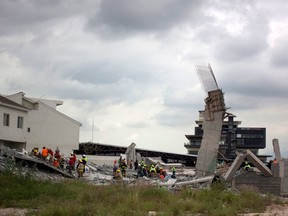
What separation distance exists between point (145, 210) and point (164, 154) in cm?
5705

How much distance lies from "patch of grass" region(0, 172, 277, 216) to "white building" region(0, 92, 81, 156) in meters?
33.0

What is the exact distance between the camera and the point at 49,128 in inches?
2124

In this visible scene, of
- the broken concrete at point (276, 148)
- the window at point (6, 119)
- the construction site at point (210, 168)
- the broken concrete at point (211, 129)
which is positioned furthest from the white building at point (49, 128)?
the broken concrete at point (276, 148)

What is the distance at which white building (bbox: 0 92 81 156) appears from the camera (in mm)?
52750

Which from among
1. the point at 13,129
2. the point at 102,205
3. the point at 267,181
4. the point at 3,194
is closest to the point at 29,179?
the point at 3,194

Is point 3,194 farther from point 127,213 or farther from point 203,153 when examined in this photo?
point 203,153

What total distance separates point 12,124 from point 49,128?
1100cm

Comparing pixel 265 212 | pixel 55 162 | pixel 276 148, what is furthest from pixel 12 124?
pixel 265 212

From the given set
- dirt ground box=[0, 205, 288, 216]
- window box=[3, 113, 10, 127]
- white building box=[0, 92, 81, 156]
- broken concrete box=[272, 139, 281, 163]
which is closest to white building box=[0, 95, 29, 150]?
window box=[3, 113, 10, 127]

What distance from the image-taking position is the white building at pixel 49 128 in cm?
5275

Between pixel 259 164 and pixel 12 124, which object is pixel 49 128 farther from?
pixel 259 164

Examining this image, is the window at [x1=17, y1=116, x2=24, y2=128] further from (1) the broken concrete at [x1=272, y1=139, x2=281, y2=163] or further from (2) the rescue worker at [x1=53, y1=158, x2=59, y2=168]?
(1) the broken concrete at [x1=272, y1=139, x2=281, y2=163]

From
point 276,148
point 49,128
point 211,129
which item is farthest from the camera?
point 49,128

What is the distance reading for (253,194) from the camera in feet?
66.3
